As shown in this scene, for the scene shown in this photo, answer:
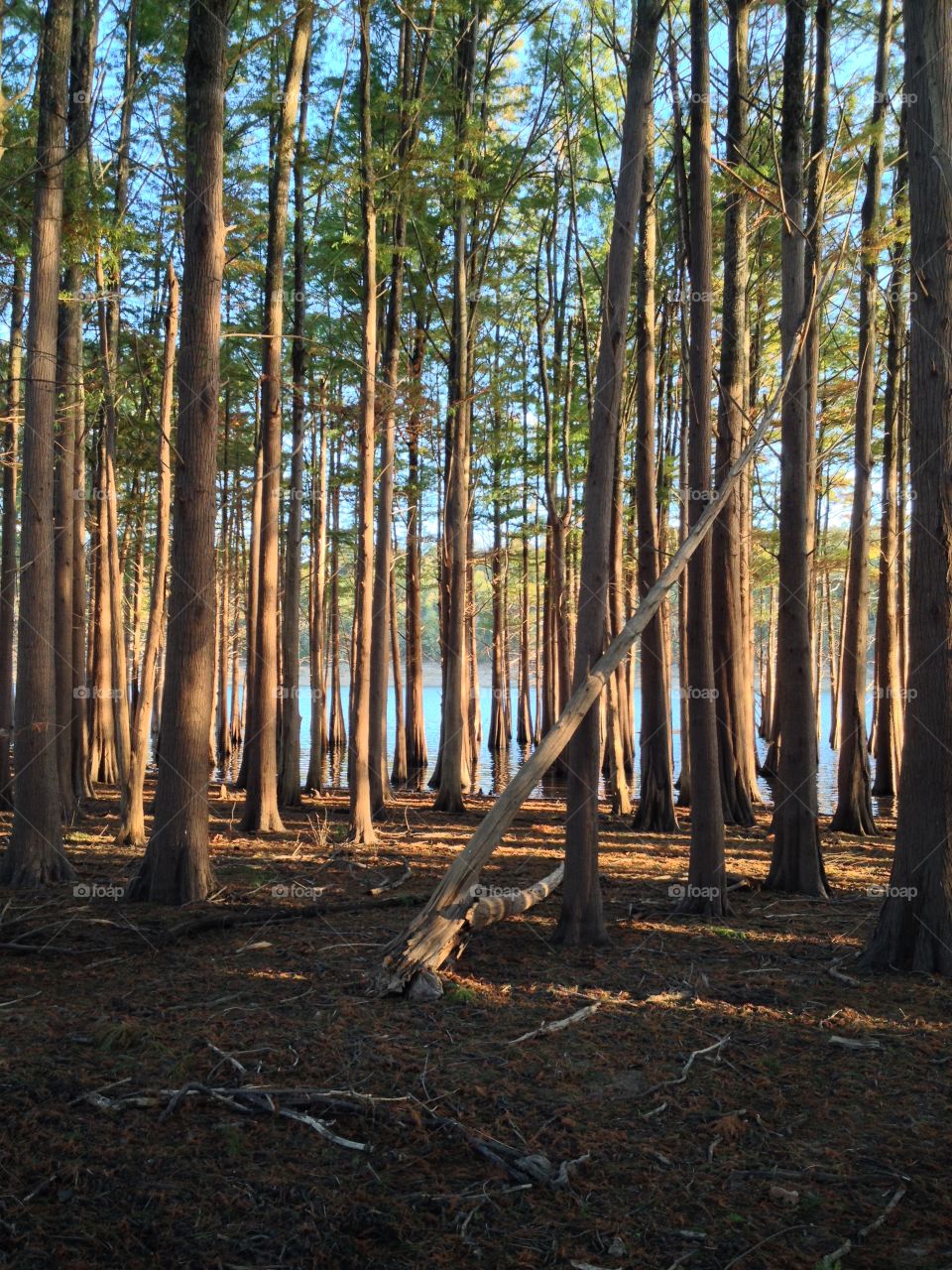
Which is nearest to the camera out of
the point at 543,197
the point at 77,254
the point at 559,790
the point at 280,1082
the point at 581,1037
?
the point at 280,1082

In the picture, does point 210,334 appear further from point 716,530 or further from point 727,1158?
point 727,1158

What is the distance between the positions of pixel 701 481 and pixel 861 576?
5.71m

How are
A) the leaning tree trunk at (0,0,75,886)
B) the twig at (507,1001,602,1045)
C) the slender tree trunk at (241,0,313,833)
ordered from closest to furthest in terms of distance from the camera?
the twig at (507,1001,602,1045) < the leaning tree trunk at (0,0,75,886) < the slender tree trunk at (241,0,313,833)

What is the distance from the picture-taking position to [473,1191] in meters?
3.25

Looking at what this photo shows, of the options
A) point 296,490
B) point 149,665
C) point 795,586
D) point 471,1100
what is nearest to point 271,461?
point 296,490

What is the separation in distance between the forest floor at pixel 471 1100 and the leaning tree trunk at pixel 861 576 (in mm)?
5367

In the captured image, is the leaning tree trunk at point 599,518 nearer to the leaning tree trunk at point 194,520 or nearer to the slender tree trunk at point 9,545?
the leaning tree trunk at point 194,520

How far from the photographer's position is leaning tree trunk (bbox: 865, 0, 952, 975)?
5.71 metres

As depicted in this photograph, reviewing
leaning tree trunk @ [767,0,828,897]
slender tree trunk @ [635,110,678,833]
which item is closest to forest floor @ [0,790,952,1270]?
leaning tree trunk @ [767,0,828,897]

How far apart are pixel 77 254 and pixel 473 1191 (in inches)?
353

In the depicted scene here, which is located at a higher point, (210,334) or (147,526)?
(147,526)

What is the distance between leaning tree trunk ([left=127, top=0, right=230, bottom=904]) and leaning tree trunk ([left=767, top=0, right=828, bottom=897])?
4805 millimetres

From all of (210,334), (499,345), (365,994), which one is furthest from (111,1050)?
(499,345)

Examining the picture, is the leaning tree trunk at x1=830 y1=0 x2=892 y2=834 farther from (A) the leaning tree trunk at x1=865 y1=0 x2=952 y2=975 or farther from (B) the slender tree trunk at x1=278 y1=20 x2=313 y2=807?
(B) the slender tree trunk at x1=278 y1=20 x2=313 y2=807
